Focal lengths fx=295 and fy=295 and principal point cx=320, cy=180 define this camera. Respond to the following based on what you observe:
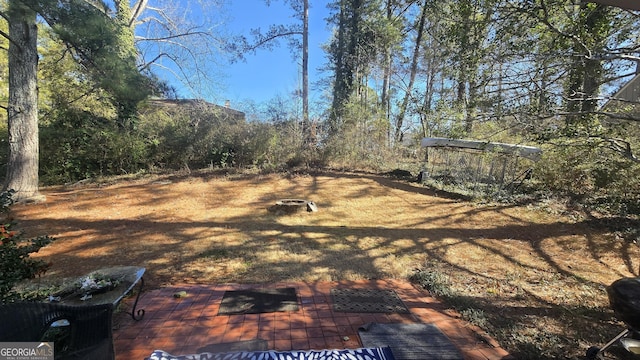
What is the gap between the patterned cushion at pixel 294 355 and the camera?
2084 millimetres

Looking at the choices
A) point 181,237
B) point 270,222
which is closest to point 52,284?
point 181,237

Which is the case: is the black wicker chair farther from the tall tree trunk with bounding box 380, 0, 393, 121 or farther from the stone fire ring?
the tall tree trunk with bounding box 380, 0, 393, 121

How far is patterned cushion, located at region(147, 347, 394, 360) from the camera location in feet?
6.84

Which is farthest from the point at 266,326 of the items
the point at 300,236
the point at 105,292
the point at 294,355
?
the point at 300,236

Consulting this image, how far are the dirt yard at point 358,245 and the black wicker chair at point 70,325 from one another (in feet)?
5.94

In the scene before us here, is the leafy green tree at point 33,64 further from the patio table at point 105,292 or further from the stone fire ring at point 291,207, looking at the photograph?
the patio table at point 105,292

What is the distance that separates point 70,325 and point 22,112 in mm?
7724

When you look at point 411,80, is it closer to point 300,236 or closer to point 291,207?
point 291,207

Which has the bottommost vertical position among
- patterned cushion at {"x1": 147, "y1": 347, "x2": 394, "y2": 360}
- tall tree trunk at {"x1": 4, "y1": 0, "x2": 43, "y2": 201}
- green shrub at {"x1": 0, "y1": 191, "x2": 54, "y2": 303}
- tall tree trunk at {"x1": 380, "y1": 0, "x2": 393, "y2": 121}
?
patterned cushion at {"x1": 147, "y1": 347, "x2": 394, "y2": 360}

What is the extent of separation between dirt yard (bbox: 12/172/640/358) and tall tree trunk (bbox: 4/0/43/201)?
2.43 ft

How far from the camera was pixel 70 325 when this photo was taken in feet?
5.86

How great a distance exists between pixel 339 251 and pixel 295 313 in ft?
6.27

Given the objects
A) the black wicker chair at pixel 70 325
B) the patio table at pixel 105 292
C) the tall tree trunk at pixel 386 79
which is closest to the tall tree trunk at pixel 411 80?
the tall tree trunk at pixel 386 79

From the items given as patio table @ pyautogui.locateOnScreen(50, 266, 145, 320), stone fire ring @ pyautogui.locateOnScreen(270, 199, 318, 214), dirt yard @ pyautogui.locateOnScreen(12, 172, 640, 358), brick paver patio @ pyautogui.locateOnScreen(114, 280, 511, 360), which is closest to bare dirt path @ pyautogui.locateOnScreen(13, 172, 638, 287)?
dirt yard @ pyautogui.locateOnScreen(12, 172, 640, 358)
